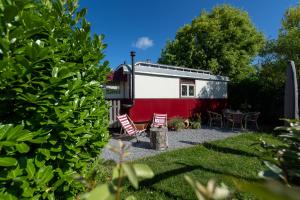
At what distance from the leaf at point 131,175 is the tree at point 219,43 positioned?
1024 inches

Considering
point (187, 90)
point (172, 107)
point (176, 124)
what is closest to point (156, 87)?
point (172, 107)

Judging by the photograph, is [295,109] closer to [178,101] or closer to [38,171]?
[38,171]

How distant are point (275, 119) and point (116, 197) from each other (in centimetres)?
1730

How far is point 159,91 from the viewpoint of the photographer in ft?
45.1

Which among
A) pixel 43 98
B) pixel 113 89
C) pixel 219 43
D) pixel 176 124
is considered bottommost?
pixel 176 124

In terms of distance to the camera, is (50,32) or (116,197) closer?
(116,197)

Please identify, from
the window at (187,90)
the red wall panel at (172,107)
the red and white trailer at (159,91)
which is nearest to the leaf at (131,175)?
the red and white trailer at (159,91)

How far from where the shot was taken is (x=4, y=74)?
1804 millimetres

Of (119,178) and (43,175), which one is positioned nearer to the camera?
(119,178)

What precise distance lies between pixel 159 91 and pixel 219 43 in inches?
608

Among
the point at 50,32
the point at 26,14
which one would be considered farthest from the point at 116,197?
the point at 50,32

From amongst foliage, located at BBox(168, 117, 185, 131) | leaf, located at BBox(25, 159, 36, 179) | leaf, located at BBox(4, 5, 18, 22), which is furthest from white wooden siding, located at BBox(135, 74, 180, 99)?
leaf, located at BBox(4, 5, 18, 22)

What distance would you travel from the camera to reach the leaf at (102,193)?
543 mm

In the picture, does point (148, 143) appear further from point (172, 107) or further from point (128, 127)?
point (172, 107)
